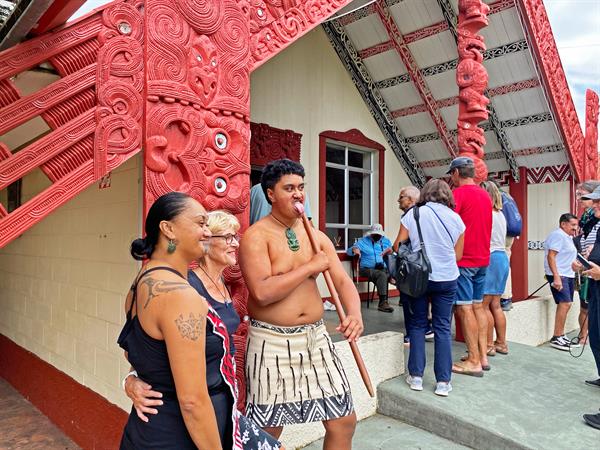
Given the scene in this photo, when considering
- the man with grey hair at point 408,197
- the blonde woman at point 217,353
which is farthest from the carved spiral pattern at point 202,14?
the man with grey hair at point 408,197

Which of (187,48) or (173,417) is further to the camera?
(187,48)

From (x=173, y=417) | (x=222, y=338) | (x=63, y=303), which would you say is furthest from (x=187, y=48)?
(x=63, y=303)

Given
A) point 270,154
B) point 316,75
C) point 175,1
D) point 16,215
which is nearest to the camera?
point 16,215

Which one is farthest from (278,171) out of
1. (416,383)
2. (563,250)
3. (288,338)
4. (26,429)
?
(563,250)

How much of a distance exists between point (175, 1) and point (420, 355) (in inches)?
112

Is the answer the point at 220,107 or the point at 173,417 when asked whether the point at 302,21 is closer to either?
the point at 220,107

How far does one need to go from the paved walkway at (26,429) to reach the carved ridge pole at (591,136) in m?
7.17

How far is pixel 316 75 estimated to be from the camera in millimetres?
6125

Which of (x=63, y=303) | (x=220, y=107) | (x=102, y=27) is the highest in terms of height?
(x=102, y=27)

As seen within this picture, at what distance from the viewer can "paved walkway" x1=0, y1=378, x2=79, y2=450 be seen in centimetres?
346

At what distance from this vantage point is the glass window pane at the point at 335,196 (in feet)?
21.3

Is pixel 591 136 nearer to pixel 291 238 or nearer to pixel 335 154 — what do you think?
pixel 335 154

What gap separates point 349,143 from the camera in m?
6.51

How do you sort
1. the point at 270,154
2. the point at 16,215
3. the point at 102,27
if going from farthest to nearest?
the point at 270,154 < the point at 102,27 < the point at 16,215
